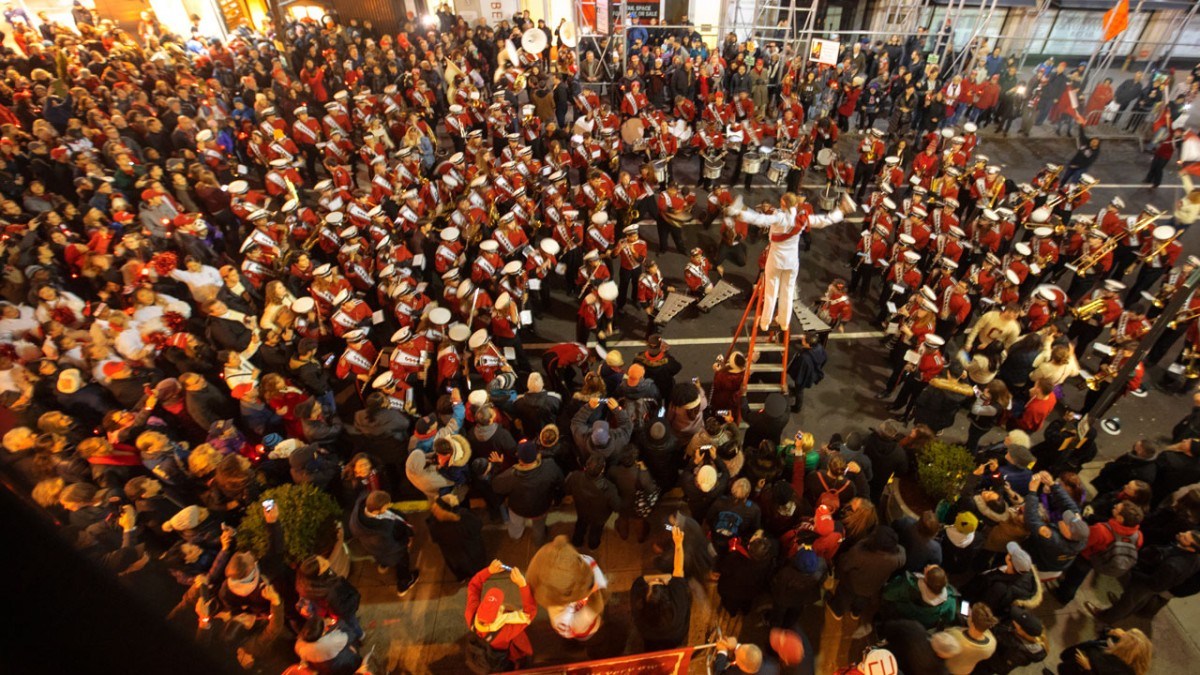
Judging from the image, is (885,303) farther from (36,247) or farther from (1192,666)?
(36,247)

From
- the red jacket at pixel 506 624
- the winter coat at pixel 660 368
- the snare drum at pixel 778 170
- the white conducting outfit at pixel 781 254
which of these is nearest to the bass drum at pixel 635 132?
the snare drum at pixel 778 170

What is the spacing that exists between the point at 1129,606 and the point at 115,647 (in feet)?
26.7

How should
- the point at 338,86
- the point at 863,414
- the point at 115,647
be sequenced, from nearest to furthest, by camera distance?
the point at 115,647 < the point at 863,414 < the point at 338,86

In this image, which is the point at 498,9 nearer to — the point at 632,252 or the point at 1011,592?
the point at 632,252

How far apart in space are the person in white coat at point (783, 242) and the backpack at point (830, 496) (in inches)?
122

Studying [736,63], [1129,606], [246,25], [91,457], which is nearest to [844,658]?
Answer: [1129,606]

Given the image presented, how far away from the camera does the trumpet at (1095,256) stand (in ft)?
33.3

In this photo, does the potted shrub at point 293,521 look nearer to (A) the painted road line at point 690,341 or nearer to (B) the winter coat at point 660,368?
(B) the winter coat at point 660,368

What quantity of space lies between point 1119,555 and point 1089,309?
5.42 m

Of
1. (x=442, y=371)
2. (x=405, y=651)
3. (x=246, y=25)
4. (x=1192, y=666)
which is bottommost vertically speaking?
(x=1192, y=666)

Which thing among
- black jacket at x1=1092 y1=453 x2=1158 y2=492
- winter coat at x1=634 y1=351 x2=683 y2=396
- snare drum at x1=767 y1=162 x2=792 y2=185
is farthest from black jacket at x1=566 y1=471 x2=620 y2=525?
snare drum at x1=767 y1=162 x2=792 y2=185

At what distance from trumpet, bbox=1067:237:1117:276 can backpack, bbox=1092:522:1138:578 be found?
6688mm

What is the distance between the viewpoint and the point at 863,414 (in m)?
9.06

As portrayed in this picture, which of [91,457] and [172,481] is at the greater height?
[91,457]
